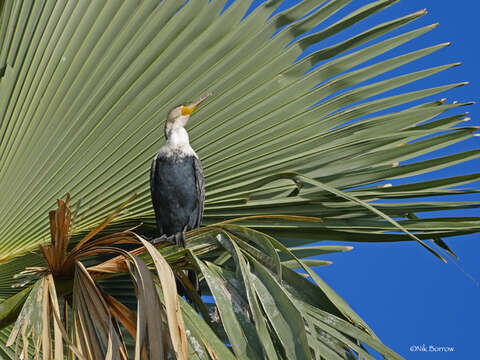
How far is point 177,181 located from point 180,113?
1.28 feet

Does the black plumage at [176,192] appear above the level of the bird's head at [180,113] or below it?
below

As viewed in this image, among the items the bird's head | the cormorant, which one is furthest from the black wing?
the bird's head

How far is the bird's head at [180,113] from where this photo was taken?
221cm

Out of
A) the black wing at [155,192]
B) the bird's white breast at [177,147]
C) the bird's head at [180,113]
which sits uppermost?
the bird's head at [180,113]

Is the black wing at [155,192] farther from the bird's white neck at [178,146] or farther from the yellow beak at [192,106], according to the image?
the yellow beak at [192,106]

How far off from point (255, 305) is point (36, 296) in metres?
0.53

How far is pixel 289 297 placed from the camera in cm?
139

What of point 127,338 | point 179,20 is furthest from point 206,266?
point 179,20

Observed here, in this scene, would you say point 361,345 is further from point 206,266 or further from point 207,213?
point 207,213

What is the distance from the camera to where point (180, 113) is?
7.35ft

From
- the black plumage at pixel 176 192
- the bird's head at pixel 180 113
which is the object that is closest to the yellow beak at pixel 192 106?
the bird's head at pixel 180 113

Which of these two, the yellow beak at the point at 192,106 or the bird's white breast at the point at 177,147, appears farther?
the bird's white breast at the point at 177,147

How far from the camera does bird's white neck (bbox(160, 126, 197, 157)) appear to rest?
2.33 m

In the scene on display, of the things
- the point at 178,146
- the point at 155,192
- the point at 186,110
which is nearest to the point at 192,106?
the point at 186,110
